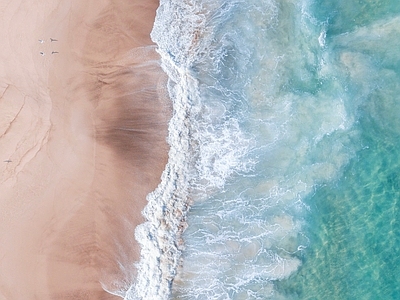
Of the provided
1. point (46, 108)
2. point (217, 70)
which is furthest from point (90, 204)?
point (217, 70)

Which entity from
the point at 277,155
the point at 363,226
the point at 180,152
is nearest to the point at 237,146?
the point at 277,155

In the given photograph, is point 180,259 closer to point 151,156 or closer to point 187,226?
point 187,226

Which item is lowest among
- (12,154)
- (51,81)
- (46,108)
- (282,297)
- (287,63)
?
(282,297)

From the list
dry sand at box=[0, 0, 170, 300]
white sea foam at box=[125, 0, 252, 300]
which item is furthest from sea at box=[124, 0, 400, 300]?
dry sand at box=[0, 0, 170, 300]

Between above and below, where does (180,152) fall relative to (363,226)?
above

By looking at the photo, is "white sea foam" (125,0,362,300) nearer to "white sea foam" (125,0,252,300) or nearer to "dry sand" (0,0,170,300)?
"white sea foam" (125,0,252,300)

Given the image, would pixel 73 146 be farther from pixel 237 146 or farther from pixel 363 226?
pixel 363 226
